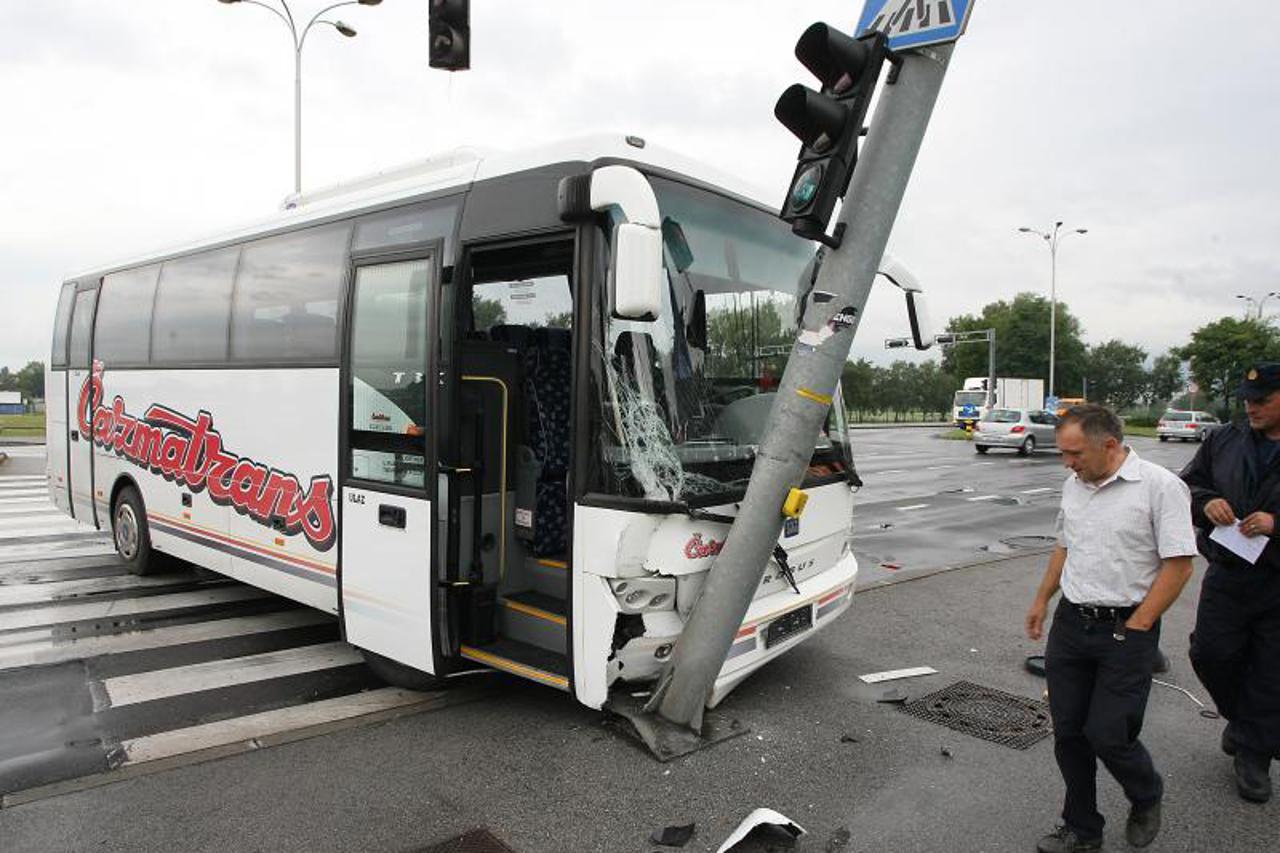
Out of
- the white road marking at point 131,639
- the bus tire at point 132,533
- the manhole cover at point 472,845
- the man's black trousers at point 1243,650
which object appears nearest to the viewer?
the manhole cover at point 472,845

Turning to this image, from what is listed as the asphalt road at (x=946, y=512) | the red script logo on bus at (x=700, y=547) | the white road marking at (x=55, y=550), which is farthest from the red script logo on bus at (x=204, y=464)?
the asphalt road at (x=946, y=512)

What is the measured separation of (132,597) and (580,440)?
582 cm

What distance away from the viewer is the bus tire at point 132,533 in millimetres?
8281

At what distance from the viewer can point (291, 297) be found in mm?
6234

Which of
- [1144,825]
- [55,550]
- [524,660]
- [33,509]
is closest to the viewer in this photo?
[1144,825]

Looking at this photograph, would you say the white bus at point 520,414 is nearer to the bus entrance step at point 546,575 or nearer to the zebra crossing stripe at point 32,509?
the bus entrance step at point 546,575

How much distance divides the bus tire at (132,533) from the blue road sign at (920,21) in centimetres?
778

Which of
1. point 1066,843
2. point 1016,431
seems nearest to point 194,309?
point 1066,843

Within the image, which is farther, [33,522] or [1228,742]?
[33,522]

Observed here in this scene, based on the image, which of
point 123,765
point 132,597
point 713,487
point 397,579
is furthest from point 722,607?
point 132,597

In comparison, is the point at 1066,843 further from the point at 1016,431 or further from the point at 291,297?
the point at 1016,431

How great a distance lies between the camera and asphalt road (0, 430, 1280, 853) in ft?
12.2

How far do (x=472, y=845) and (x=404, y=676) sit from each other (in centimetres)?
201

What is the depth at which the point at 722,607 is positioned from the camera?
4.47 meters
